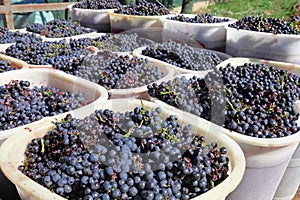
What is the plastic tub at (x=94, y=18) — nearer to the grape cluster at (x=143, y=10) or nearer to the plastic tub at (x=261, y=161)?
the grape cluster at (x=143, y=10)

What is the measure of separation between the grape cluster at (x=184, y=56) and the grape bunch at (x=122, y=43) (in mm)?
175

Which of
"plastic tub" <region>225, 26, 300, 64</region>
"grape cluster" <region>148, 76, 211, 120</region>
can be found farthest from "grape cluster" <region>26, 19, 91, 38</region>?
"grape cluster" <region>148, 76, 211, 120</region>

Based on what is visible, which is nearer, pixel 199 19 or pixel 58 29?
pixel 199 19

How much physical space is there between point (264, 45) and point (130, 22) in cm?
128

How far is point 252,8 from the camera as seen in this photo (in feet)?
34.0

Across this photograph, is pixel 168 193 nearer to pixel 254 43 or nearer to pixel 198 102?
pixel 198 102

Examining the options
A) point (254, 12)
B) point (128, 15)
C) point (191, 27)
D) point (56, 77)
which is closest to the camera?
point (56, 77)

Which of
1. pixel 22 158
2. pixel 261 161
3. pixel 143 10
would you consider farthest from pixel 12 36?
pixel 261 161

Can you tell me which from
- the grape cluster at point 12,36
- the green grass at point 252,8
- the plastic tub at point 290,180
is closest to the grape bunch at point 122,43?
the grape cluster at point 12,36

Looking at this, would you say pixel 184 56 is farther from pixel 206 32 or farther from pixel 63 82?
pixel 63 82

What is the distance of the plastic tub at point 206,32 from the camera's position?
105 inches

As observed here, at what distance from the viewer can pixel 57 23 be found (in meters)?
3.26

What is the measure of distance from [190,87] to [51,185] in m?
0.92

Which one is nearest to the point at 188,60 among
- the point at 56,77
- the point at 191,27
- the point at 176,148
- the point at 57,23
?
the point at 191,27
